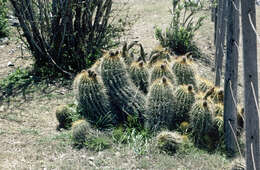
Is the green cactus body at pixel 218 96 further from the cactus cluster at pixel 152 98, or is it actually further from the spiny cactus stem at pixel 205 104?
the spiny cactus stem at pixel 205 104

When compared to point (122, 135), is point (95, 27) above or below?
above

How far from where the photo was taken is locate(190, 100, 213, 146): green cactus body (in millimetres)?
4629

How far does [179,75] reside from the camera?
5.24 meters

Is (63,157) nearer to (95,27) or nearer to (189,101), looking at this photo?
(189,101)

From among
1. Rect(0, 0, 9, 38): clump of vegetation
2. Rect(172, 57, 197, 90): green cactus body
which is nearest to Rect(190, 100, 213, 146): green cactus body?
Rect(172, 57, 197, 90): green cactus body

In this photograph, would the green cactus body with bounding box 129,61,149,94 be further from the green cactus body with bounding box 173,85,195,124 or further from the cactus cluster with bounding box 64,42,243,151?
the green cactus body with bounding box 173,85,195,124

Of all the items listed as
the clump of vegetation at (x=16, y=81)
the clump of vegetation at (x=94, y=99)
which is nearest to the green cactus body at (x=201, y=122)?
the clump of vegetation at (x=94, y=99)

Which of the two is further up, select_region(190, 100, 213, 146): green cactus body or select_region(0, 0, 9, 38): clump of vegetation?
select_region(0, 0, 9, 38): clump of vegetation

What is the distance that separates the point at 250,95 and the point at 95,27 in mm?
4739

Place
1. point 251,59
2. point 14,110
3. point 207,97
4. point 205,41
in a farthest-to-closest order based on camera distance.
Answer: point 205,41, point 14,110, point 207,97, point 251,59

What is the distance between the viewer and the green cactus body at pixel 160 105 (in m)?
4.71

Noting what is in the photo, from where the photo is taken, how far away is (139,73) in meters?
5.11

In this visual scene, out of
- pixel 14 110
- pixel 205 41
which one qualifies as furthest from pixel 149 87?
pixel 205 41

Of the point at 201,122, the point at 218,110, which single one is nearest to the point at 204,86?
the point at 218,110
